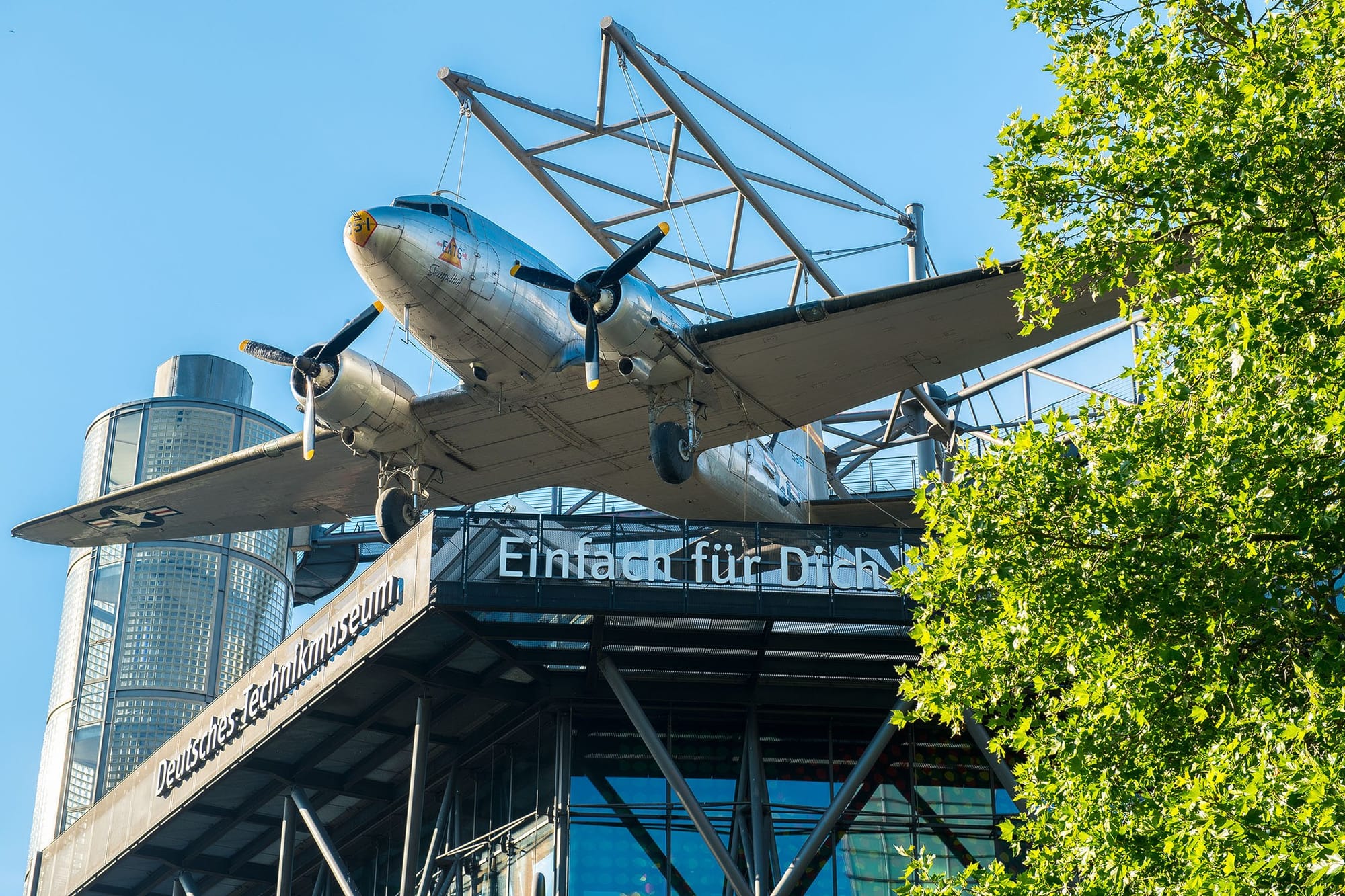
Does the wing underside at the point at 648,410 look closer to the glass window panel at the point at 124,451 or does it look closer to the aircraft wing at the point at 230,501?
the aircraft wing at the point at 230,501

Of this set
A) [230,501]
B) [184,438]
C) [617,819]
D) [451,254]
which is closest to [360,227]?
[451,254]

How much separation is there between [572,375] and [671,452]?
2920 mm

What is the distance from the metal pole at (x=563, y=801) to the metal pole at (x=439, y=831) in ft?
8.07

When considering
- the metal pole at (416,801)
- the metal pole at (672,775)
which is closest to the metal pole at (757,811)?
the metal pole at (672,775)

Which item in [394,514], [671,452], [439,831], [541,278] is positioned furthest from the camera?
[394,514]

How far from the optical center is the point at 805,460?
43.8 meters

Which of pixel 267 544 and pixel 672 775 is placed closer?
pixel 672 775

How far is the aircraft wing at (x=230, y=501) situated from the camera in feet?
134

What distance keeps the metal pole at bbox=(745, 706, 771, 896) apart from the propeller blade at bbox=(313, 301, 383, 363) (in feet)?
38.5

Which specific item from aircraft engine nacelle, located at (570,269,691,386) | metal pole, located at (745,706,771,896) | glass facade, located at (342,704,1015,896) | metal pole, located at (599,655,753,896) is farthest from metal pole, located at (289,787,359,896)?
aircraft engine nacelle, located at (570,269,691,386)

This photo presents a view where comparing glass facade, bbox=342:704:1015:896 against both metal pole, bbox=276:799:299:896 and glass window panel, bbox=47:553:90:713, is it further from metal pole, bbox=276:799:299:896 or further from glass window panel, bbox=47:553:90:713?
glass window panel, bbox=47:553:90:713

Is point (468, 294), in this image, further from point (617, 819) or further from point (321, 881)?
point (321, 881)

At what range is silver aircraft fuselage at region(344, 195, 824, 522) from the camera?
1229 inches

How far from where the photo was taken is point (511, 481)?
39.2m
